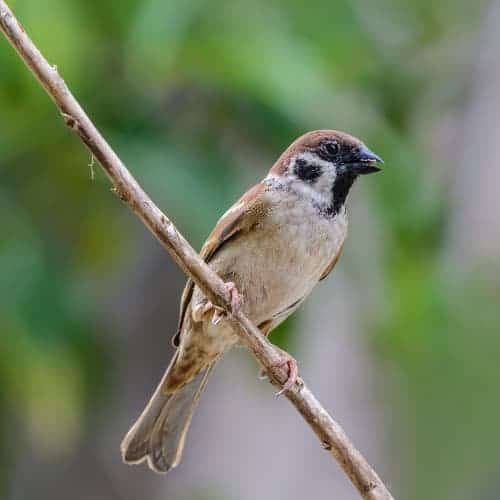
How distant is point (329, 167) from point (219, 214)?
2.23 ft

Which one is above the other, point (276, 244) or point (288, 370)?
point (276, 244)

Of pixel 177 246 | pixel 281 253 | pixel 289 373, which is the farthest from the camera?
pixel 281 253

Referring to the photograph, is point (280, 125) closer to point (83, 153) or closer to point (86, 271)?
point (83, 153)

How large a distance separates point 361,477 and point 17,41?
1.44m

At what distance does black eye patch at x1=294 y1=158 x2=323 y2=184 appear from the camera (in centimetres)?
414

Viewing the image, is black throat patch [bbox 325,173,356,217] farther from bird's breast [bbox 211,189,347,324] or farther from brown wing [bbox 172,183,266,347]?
brown wing [bbox 172,183,266,347]

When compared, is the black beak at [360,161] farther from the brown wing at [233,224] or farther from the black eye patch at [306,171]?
the brown wing at [233,224]

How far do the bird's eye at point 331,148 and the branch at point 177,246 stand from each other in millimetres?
933

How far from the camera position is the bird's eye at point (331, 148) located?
4.14 meters

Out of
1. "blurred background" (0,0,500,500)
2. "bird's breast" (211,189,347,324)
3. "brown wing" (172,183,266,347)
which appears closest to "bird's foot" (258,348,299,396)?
"bird's breast" (211,189,347,324)

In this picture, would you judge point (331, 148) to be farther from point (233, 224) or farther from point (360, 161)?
point (233, 224)

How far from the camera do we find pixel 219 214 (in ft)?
15.3

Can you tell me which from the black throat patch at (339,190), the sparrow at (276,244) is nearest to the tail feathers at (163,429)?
the sparrow at (276,244)

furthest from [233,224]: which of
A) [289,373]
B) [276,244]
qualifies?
[289,373]
